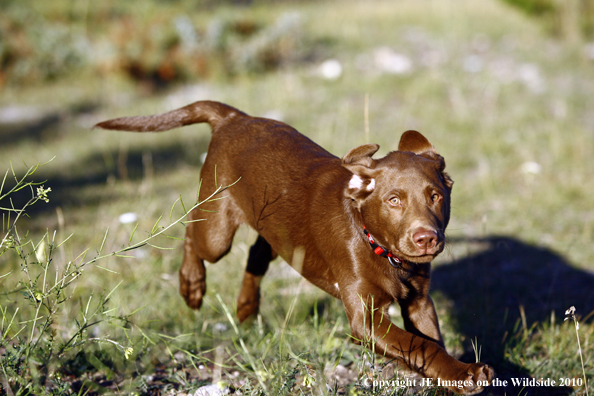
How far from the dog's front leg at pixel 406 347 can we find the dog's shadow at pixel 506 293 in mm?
620

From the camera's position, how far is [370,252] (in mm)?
2244

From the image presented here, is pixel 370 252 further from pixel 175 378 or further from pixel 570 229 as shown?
pixel 570 229

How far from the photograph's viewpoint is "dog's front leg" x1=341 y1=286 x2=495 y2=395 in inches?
75.1

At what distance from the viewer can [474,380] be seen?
1.89m

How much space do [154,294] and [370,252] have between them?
187 cm

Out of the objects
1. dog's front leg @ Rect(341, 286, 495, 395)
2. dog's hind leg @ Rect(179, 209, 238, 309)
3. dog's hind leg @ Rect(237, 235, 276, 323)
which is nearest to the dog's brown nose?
dog's front leg @ Rect(341, 286, 495, 395)

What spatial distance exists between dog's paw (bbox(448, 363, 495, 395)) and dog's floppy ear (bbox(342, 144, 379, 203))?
2.52 ft

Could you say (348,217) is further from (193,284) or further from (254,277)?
(193,284)

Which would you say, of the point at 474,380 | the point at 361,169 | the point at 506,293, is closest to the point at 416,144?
the point at 361,169

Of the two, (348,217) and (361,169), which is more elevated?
(361,169)

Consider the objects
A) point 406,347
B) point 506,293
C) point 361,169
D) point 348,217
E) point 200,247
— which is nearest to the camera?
point 406,347

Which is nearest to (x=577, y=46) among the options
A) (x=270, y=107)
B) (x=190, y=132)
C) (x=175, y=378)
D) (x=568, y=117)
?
(x=568, y=117)

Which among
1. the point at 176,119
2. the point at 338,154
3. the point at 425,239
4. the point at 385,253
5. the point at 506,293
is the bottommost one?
the point at 506,293

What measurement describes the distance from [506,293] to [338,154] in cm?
254
